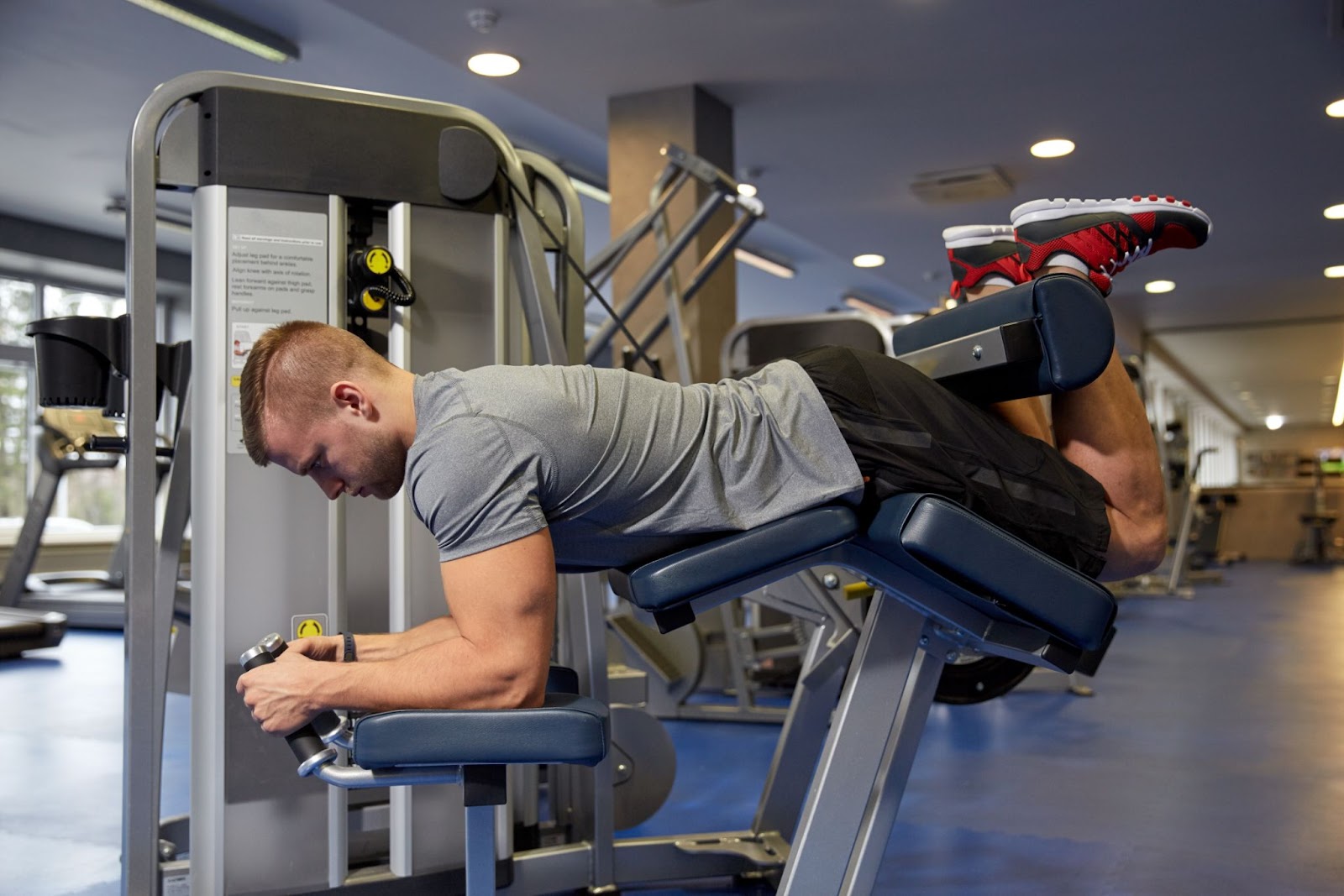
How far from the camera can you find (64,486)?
9039mm

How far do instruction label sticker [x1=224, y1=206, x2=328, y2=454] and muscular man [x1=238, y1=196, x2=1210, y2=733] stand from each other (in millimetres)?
585

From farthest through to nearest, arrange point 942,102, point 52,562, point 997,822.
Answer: point 52,562
point 942,102
point 997,822

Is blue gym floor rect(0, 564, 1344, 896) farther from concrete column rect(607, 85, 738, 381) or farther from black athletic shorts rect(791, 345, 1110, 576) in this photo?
concrete column rect(607, 85, 738, 381)

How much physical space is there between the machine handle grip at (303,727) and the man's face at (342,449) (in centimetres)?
22

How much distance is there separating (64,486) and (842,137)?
6987 millimetres

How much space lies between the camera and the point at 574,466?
1.25 meters

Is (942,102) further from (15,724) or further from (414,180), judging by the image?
(15,724)

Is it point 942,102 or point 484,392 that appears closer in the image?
point 484,392

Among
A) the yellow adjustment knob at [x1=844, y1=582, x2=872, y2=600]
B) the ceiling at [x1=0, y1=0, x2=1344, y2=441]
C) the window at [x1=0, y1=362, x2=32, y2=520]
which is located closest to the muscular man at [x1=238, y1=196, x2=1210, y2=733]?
the yellow adjustment knob at [x1=844, y1=582, x2=872, y2=600]

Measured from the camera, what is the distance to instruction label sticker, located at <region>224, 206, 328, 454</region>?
1896 mm

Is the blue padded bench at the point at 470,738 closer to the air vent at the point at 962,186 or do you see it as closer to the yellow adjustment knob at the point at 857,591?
the yellow adjustment knob at the point at 857,591

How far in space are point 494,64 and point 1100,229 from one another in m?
3.66

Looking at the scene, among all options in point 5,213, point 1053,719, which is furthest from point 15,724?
point 5,213

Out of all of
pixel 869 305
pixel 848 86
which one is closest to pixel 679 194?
pixel 848 86
